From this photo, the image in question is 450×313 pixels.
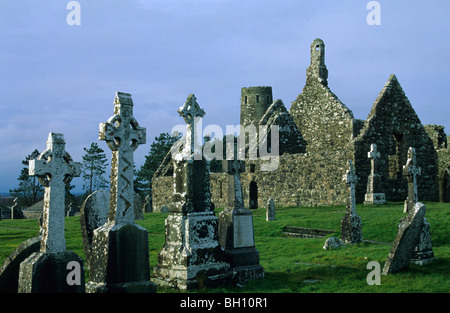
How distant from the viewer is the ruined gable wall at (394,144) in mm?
22906

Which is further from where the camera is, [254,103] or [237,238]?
[254,103]

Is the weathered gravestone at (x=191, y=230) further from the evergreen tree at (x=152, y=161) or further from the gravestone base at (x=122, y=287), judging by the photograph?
the evergreen tree at (x=152, y=161)

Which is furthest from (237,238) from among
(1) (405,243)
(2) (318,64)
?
(2) (318,64)

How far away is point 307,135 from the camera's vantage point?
33125mm

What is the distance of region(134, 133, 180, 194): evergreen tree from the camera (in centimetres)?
5688

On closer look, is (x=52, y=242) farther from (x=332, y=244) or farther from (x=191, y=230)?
(x=332, y=244)

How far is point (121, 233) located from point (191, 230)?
1.94 meters

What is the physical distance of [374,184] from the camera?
21.7 m

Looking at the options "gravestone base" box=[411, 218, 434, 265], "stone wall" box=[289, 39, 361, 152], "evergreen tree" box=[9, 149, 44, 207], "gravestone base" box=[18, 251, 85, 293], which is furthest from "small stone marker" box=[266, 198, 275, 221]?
"evergreen tree" box=[9, 149, 44, 207]

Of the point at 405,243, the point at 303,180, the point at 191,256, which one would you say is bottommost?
the point at 191,256

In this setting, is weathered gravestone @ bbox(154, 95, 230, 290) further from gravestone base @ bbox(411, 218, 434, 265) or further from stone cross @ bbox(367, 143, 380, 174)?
stone cross @ bbox(367, 143, 380, 174)
